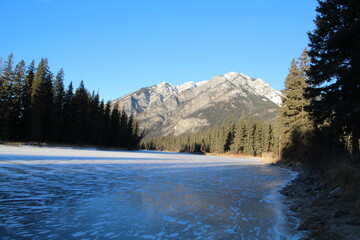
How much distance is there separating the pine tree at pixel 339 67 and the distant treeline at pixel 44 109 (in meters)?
40.4

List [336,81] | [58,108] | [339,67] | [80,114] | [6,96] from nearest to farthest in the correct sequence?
[339,67] → [336,81] → [6,96] → [58,108] → [80,114]

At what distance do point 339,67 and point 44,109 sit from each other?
155 ft

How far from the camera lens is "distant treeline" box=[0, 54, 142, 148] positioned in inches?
1506

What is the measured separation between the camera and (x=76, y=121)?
52688 mm

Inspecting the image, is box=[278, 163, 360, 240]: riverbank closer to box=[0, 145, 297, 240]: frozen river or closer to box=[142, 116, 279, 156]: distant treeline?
box=[0, 145, 297, 240]: frozen river

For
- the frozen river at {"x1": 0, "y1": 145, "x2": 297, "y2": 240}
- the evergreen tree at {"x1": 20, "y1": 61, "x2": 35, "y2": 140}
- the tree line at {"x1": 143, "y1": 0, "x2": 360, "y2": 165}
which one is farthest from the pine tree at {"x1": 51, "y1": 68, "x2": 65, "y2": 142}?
the tree line at {"x1": 143, "y1": 0, "x2": 360, "y2": 165}

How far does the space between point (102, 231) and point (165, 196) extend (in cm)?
413

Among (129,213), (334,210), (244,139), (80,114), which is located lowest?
(129,213)

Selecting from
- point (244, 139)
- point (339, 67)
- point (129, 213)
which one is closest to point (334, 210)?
point (129, 213)

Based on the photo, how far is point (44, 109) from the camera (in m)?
44.2

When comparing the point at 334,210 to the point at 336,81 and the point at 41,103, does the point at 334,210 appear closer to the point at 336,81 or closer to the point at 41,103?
the point at 336,81

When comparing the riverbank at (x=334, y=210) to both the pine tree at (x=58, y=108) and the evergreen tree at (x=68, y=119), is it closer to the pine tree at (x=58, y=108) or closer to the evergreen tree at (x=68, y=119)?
the pine tree at (x=58, y=108)

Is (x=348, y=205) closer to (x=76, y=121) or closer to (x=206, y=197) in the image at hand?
(x=206, y=197)

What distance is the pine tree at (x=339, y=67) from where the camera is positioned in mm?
10477
